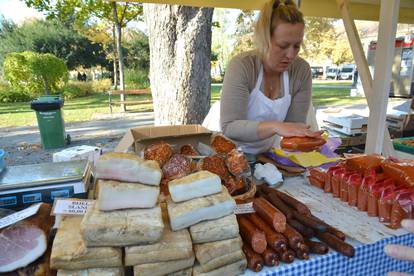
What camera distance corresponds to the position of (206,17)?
15.1 feet

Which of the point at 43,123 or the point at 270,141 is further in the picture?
the point at 43,123

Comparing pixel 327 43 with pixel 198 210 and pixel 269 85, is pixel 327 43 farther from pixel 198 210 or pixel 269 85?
pixel 198 210

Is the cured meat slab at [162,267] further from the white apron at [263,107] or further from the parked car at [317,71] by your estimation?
the parked car at [317,71]

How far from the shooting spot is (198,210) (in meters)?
0.93

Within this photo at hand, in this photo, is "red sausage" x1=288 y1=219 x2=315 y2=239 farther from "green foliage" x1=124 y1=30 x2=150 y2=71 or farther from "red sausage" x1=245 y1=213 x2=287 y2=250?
"green foliage" x1=124 y1=30 x2=150 y2=71

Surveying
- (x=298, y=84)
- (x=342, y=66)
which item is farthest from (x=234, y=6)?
(x=342, y=66)

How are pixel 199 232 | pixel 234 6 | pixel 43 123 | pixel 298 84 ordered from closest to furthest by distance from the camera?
pixel 199 232 < pixel 298 84 < pixel 234 6 < pixel 43 123

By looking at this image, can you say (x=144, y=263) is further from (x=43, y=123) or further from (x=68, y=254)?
(x=43, y=123)

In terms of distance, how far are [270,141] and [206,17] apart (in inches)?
118

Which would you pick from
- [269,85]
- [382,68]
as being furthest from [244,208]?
[382,68]

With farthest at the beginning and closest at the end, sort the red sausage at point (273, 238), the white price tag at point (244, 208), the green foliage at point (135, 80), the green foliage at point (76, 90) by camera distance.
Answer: the green foliage at point (135, 80) → the green foliage at point (76, 90) → the white price tag at point (244, 208) → the red sausage at point (273, 238)

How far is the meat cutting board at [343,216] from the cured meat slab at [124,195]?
85cm

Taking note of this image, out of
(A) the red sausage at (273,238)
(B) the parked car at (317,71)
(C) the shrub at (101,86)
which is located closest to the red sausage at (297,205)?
(A) the red sausage at (273,238)

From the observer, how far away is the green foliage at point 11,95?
541 inches
